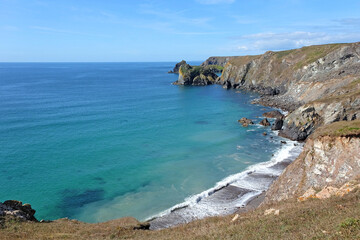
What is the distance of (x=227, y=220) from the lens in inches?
745

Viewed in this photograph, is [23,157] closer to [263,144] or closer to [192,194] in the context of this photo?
[192,194]

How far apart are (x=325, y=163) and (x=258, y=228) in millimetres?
16198

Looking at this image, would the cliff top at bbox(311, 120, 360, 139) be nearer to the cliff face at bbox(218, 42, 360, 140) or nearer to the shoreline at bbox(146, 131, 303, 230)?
the shoreline at bbox(146, 131, 303, 230)

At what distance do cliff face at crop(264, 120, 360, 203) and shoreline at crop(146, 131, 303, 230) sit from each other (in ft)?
17.5

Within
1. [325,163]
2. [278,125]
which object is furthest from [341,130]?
[278,125]

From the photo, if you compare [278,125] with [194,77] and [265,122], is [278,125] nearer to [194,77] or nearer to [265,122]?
[265,122]

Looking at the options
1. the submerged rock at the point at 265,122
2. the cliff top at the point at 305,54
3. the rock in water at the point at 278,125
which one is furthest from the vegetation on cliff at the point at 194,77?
the rock in water at the point at 278,125

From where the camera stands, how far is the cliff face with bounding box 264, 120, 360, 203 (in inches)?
1025

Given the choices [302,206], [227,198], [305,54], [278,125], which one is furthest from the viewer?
[305,54]

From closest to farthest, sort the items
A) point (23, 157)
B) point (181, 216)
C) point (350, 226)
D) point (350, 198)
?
point (350, 226) < point (350, 198) < point (181, 216) < point (23, 157)

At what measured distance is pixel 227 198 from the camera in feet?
117

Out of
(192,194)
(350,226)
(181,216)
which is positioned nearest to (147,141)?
(192,194)

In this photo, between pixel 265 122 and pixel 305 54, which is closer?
pixel 265 122

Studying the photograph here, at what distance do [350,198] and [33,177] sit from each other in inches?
1613
